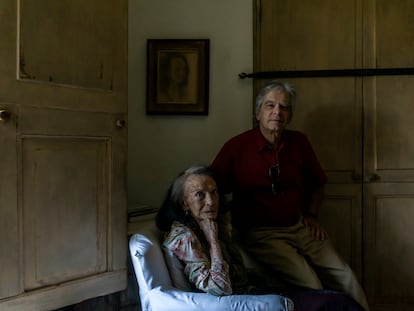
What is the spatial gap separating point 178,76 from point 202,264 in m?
1.24

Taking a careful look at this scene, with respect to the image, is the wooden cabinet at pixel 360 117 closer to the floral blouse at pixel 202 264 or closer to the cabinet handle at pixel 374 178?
the cabinet handle at pixel 374 178

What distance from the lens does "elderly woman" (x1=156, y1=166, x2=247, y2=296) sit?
1.74 metres

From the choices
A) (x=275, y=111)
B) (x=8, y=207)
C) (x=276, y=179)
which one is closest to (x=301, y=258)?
(x=276, y=179)

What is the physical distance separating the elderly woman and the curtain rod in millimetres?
878

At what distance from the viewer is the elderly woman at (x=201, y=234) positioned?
1744mm

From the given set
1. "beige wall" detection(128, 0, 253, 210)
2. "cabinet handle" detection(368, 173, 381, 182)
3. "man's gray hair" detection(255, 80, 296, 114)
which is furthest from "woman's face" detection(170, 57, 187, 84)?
"cabinet handle" detection(368, 173, 381, 182)

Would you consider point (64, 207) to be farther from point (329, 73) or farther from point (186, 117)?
point (329, 73)

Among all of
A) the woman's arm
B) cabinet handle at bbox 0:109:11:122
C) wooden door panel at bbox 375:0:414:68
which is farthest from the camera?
wooden door panel at bbox 375:0:414:68

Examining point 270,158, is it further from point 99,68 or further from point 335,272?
point 99,68

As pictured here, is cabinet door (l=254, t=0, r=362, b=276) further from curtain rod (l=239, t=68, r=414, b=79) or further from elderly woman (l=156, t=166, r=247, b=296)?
elderly woman (l=156, t=166, r=247, b=296)

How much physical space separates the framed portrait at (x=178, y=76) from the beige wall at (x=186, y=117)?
41 mm

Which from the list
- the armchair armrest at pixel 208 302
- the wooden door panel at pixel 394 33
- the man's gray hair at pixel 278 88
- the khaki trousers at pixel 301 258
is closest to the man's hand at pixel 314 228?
the khaki trousers at pixel 301 258

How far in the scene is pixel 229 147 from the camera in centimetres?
231

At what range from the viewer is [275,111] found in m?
2.23
